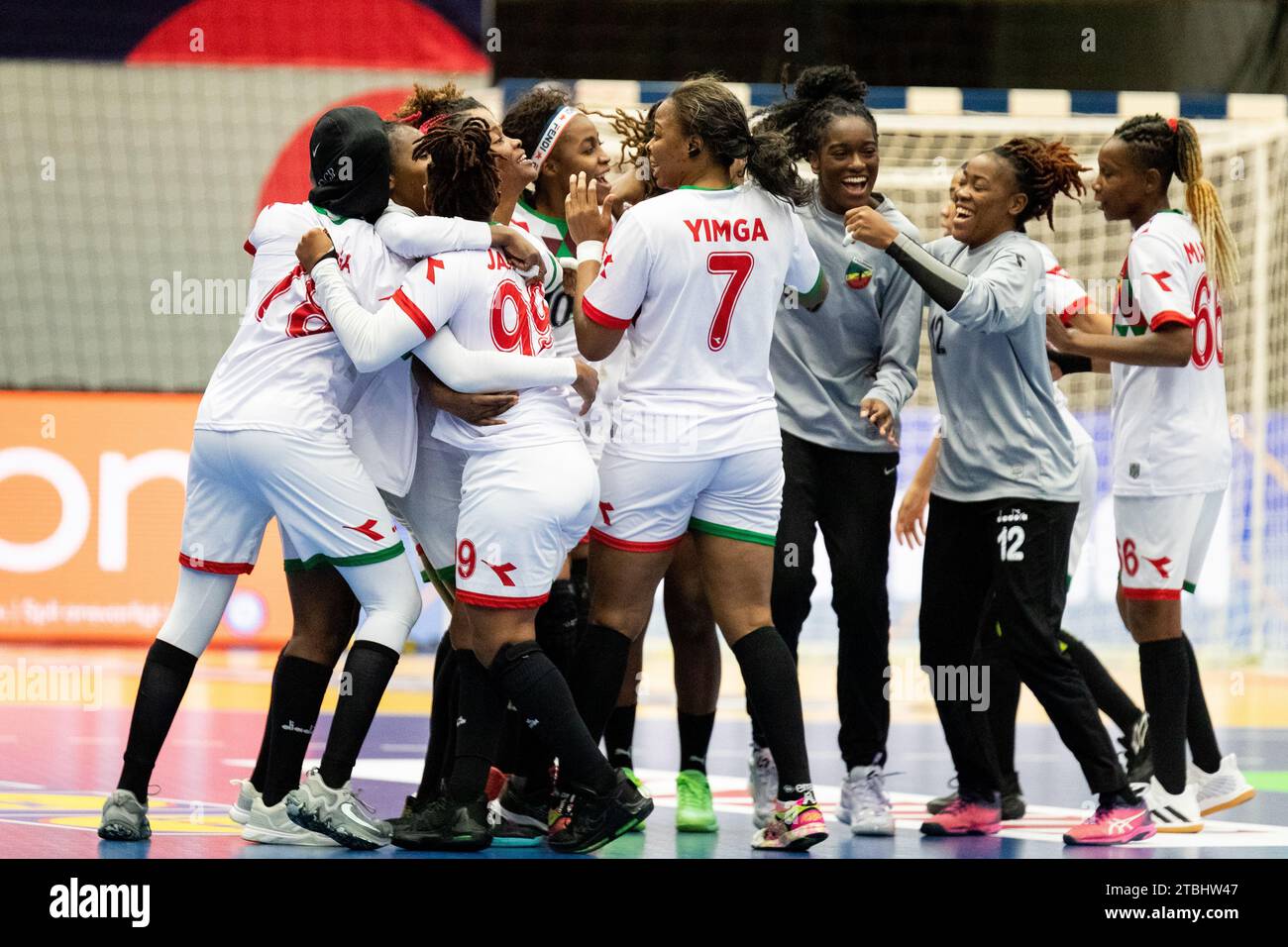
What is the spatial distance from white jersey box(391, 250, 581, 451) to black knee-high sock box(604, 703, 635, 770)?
1039 millimetres

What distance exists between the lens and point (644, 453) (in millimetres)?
4039

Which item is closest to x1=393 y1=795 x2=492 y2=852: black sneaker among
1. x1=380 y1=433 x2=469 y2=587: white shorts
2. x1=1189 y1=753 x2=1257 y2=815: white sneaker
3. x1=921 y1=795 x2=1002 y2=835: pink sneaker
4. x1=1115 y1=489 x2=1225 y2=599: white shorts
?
x1=380 y1=433 x2=469 y2=587: white shorts

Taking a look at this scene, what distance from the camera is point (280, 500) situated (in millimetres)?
3953

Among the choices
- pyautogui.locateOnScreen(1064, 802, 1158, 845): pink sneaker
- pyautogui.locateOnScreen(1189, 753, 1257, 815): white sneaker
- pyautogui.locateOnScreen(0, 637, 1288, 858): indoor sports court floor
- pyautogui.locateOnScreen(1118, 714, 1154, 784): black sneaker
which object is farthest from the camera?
pyautogui.locateOnScreen(1118, 714, 1154, 784): black sneaker

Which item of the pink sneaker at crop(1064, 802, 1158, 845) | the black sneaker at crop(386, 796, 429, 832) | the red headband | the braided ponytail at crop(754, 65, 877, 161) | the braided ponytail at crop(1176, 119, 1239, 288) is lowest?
the pink sneaker at crop(1064, 802, 1158, 845)

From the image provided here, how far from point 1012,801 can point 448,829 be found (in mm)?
1955

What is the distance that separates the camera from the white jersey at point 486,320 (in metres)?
3.84

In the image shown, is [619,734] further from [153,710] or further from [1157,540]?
[1157,540]

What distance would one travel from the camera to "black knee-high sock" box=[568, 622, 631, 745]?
13.4ft

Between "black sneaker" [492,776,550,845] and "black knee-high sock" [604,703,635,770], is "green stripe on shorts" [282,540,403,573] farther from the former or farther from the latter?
"black knee-high sock" [604,703,635,770]

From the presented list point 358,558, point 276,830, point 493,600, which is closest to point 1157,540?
point 493,600
